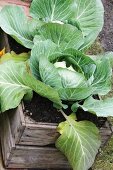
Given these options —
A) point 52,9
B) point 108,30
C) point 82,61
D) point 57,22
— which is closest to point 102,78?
A: point 82,61

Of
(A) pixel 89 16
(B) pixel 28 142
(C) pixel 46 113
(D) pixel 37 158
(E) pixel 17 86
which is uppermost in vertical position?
(A) pixel 89 16

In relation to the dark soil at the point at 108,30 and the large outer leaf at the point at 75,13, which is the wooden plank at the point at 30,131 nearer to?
the large outer leaf at the point at 75,13

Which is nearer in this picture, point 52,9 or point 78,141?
point 78,141

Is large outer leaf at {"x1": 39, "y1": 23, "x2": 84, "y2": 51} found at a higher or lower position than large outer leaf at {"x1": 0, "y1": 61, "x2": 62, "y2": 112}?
higher

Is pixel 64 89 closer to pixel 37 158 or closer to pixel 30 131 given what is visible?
pixel 30 131

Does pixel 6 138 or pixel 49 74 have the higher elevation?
pixel 49 74

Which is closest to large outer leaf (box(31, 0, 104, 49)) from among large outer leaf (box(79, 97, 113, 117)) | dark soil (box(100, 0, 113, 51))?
large outer leaf (box(79, 97, 113, 117))

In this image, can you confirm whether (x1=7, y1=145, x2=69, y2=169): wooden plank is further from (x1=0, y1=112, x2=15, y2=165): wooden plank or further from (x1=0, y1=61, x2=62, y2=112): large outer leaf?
(x1=0, y1=61, x2=62, y2=112): large outer leaf
